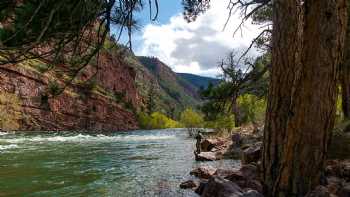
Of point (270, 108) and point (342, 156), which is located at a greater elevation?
point (270, 108)

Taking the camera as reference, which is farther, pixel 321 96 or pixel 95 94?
pixel 95 94

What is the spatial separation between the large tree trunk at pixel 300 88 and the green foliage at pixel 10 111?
66906 mm

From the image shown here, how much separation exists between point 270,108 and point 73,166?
13.1m

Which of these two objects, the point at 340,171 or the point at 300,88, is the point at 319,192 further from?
the point at 340,171

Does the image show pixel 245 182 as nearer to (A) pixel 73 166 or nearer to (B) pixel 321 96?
(B) pixel 321 96

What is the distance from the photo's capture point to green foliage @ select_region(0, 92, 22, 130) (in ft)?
226

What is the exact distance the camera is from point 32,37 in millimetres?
6090

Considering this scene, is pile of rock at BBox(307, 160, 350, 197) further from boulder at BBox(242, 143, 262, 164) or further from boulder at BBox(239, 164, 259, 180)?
boulder at BBox(242, 143, 262, 164)

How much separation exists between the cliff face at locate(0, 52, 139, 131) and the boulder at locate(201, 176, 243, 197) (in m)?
43.2

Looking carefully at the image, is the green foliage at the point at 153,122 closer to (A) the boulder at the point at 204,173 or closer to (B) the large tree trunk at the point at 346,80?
(B) the large tree trunk at the point at 346,80

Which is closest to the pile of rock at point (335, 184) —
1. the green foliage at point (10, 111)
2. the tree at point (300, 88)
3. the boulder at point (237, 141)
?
the tree at point (300, 88)

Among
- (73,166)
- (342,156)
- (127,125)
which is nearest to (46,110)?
(127,125)

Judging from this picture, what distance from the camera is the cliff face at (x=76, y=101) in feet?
247

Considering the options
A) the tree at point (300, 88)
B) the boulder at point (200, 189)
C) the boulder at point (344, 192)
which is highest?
the tree at point (300, 88)
